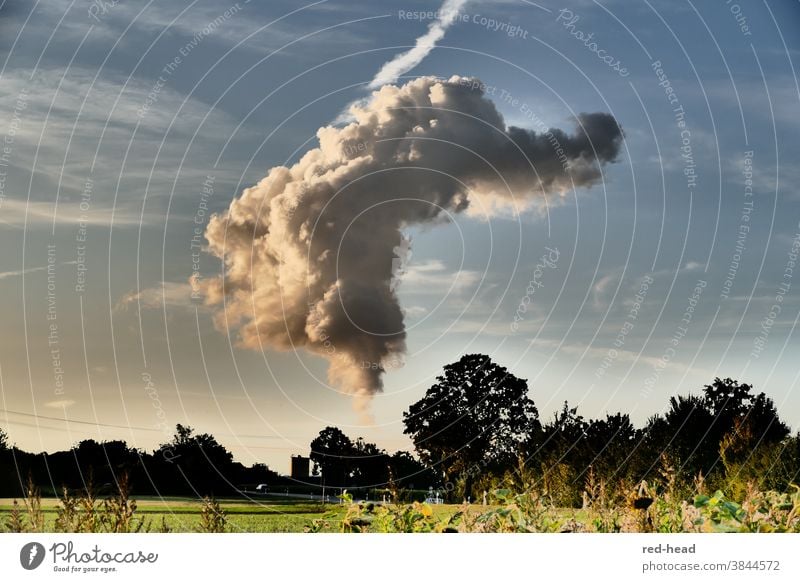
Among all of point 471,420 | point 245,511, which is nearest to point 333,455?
point 245,511

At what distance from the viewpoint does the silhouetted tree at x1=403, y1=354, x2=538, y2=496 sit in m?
17.3

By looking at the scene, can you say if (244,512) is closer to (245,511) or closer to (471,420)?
(245,511)
